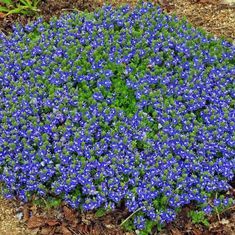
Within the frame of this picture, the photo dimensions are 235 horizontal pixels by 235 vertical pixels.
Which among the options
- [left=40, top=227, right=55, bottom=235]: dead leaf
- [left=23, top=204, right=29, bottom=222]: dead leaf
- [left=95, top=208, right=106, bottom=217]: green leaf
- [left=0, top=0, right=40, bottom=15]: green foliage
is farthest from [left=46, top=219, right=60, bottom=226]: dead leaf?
[left=0, top=0, right=40, bottom=15]: green foliage

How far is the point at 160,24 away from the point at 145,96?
3.42 ft

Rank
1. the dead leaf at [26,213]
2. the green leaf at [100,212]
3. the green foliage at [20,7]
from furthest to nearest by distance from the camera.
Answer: the green foliage at [20,7]
the dead leaf at [26,213]
the green leaf at [100,212]

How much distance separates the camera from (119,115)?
477 centimetres

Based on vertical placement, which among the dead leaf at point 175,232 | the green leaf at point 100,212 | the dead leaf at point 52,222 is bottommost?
the dead leaf at point 52,222

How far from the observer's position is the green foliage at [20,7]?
608 cm

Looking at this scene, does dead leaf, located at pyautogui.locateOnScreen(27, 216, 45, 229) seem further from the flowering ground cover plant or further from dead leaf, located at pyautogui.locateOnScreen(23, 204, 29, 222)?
the flowering ground cover plant

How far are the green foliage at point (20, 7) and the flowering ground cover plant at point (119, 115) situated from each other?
0.60 m

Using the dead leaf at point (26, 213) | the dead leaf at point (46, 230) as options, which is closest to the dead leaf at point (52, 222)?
the dead leaf at point (46, 230)

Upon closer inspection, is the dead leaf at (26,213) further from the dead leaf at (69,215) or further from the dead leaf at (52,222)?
the dead leaf at (69,215)

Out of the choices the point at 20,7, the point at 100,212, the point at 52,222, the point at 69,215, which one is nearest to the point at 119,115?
the point at 100,212

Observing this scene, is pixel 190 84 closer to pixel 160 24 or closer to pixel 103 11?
pixel 160 24

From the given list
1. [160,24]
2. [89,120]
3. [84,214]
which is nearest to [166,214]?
[84,214]

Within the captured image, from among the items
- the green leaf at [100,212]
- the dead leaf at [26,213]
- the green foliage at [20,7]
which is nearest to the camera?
the green leaf at [100,212]

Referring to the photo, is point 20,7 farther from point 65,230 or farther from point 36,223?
point 65,230
